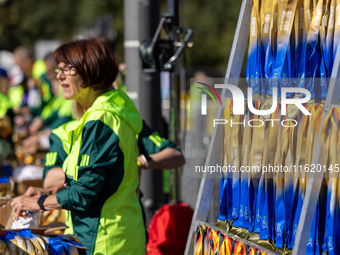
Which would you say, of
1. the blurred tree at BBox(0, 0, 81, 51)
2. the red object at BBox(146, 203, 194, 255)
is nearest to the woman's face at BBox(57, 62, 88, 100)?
the red object at BBox(146, 203, 194, 255)

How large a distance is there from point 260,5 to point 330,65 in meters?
0.53

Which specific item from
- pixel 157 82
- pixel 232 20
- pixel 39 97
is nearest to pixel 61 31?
pixel 232 20

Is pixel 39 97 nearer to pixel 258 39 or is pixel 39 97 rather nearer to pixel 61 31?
pixel 258 39

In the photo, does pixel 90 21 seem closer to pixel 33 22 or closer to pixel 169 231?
pixel 33 22

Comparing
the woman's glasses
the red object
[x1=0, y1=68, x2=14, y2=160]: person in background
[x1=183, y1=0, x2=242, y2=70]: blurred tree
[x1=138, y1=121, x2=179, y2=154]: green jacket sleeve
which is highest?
[x1=183, y1=0, x2=242, y2=70]: blurred tree

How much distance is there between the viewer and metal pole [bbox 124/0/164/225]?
456cm

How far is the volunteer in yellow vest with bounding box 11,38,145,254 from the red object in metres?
0.78

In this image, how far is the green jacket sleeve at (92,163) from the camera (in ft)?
8.53

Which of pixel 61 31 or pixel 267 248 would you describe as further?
pixel 61 31

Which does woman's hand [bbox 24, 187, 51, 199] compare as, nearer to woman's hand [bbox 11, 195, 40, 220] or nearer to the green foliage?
woman's hand [bbox 11, 195, 40, 220]

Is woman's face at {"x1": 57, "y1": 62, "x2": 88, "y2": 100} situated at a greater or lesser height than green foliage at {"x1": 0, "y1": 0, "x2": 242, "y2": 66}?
lesser

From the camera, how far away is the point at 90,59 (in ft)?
9.31

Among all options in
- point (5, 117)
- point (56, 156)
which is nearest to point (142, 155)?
point (56, 156)

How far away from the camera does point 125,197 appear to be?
277cm
